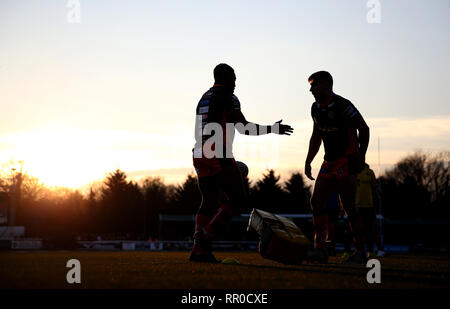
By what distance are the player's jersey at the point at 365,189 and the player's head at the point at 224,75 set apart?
5800mm

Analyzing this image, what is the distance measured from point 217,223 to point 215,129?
3.89ft

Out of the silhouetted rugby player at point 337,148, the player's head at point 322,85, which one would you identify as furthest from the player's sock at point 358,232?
the player's head at point 322,85

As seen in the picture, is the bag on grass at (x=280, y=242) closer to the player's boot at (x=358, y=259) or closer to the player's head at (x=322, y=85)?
the player's boot at (x=358, y=259)

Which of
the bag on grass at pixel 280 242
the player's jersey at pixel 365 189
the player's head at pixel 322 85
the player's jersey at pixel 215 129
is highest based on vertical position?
the player's head at pixel 322 85

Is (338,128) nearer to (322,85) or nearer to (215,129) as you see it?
(322,85)

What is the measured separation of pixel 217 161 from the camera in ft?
22.0

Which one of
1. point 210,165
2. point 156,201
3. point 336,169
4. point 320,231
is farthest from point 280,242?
point 156,201

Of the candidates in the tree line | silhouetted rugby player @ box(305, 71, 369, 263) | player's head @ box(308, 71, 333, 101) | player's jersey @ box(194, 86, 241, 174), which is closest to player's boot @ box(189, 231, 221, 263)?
player's jersey @ box(194, 86, 241, 174)

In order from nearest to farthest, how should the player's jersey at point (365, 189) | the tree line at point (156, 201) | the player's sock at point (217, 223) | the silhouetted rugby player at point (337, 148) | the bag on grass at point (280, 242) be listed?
the bag on grass at point (280, 242) < the player's sock at point (217, 223) < the silhouetted rugby player at point (337, 148) < the player's jersey at point (365, 189) < the tree line at point (156, 201)

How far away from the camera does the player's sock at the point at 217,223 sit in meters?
6.64

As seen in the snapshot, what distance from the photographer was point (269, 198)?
70188mm

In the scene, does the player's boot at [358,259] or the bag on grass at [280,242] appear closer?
the bag on grass at [280,242]

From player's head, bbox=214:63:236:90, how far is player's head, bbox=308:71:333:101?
1.11 meters

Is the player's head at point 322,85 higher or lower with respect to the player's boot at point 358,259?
higher
